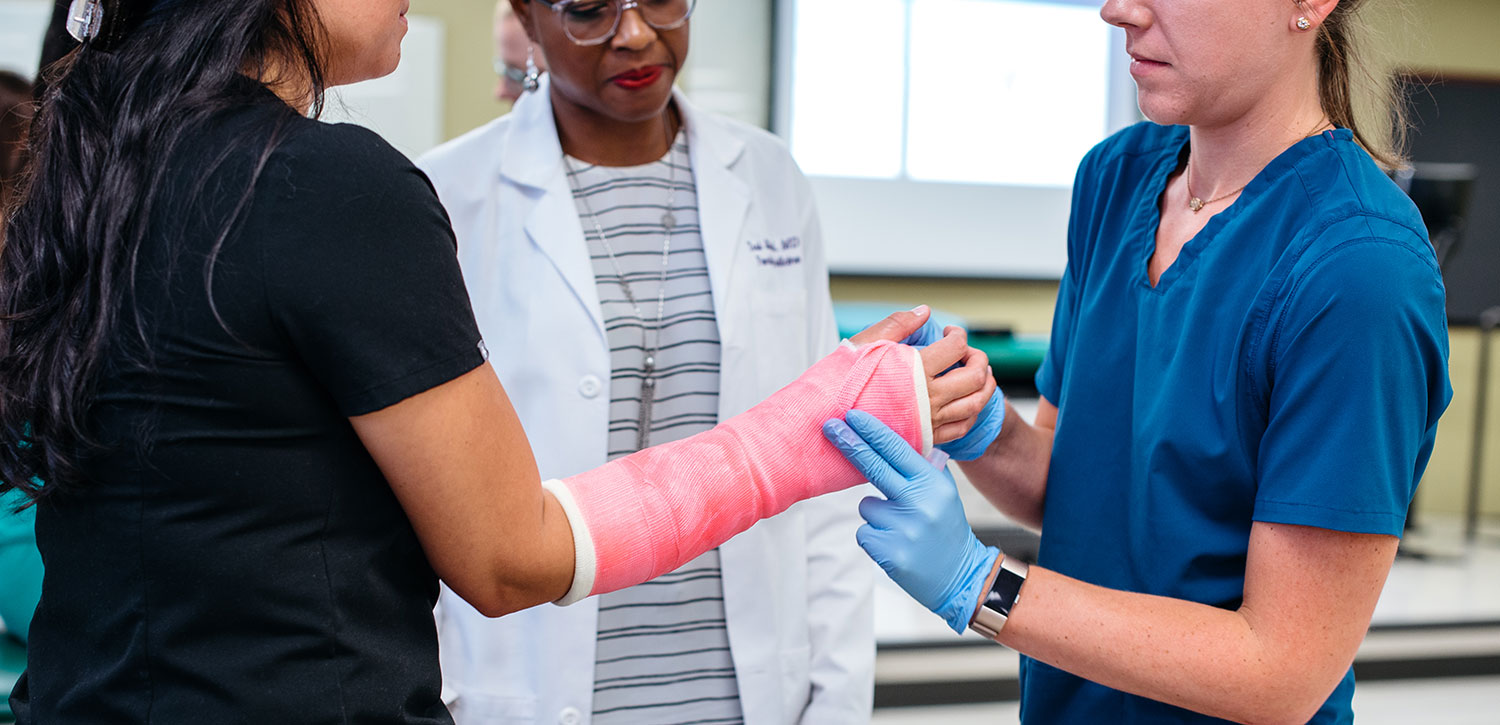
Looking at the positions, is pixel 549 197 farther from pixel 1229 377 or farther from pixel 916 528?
pixel 1229 377

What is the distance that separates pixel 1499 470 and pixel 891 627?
4.51 metres

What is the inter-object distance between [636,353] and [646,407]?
7cm

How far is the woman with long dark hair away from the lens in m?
→ 0.70

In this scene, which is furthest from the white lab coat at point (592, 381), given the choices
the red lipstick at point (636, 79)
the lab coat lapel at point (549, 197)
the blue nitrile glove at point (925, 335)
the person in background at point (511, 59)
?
the person in background at point (511, 59)

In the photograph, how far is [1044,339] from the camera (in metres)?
4.99

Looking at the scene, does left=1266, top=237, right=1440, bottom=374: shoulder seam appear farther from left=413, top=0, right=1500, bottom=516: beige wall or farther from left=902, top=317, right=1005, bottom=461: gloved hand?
left=413, top=0, right=1500, bottom=516: beige wall

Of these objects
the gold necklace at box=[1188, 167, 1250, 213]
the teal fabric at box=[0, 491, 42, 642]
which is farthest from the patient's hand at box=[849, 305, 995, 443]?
the teal fabric at box=[0, 491, 42, 642]

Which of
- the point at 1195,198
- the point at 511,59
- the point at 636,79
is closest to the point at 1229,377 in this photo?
the point at 1195,198

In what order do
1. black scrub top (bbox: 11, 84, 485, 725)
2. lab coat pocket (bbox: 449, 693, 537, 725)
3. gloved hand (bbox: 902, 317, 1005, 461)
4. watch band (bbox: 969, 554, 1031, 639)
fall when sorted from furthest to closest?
lab coat pocket (bbox: 449, 693, 537, 725) < gloved hand (bbox: 902, 317, 1005, 461) < watch band (bbox: 969, 554, 1031, 639) < black scrub top (bbox: 11, 84, 485, 725)

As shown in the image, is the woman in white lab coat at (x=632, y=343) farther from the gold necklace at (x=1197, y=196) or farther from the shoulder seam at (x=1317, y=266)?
the shoulder seam at (x=1317, y=266)

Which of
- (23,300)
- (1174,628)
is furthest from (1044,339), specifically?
(23,300)

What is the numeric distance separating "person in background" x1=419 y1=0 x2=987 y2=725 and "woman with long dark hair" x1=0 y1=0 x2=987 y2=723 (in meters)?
0.56

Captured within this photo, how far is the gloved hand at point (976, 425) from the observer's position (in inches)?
45.9

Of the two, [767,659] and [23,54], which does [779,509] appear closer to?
[767,659]
